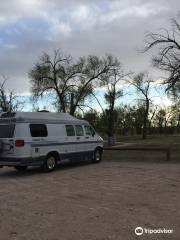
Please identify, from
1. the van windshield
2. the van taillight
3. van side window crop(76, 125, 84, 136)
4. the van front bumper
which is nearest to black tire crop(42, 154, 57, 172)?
the van front bumper

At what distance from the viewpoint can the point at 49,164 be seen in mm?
17500

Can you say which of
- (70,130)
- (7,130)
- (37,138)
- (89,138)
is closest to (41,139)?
(37,138)

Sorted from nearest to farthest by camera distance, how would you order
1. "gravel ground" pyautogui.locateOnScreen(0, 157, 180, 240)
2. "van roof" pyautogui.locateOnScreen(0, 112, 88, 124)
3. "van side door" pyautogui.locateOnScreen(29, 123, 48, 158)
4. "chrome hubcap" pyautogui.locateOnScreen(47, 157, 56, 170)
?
"gravel ground" pyautogui.locateOnScreen(0, 157, 180, 240) → "van roof" pyautogui.locateOnScreen(0, 112, 88, 124) → "van side door" pyautogui.locateOnScreen(29, 123, 48, 158) → "chrome hubcap" pyautogui.locateOnScreen(47, 157, 56, 170)

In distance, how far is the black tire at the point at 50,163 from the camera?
17.3 metres

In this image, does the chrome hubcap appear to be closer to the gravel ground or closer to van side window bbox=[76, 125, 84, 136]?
the gravel ground

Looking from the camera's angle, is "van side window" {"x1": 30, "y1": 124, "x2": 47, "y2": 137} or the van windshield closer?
the van windshield

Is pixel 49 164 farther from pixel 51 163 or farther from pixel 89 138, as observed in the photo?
pixel 89 138

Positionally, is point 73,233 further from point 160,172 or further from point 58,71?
point 58,71

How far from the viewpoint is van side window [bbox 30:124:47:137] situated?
1675 centimetres

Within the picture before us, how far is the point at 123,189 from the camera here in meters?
12.0

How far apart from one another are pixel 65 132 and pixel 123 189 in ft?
23.7

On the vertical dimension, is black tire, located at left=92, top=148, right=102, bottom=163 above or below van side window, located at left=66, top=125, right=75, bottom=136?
below

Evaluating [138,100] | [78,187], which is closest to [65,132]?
[78,187]

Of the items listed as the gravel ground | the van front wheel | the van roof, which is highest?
the van roof
